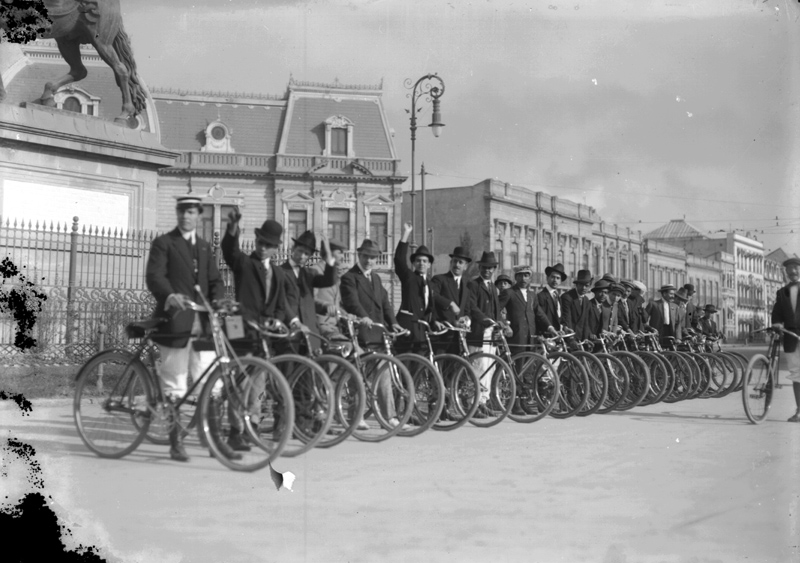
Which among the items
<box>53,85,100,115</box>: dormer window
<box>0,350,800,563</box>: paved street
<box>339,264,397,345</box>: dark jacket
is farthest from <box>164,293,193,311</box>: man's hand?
<box>53,85,100,115</box>: dormer window

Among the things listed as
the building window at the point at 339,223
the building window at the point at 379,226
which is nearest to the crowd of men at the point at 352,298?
the building window at the point at 379,226

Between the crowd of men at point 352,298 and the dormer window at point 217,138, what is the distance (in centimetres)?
3124

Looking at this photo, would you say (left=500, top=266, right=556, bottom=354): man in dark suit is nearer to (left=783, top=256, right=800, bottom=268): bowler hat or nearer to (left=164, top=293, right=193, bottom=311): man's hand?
(left=783, top=256, right=800, bottom=268): bowler hat

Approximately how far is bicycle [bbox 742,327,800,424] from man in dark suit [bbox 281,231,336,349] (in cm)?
490

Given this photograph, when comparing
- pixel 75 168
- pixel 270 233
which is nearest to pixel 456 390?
pixel 270 233

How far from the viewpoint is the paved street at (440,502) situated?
167 inches

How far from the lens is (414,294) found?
9.20 metres

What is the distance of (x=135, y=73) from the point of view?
12938 millimetres

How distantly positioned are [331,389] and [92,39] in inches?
330

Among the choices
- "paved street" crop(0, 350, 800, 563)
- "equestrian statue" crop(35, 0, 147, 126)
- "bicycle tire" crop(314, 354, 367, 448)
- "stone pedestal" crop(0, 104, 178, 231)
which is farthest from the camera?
"stone pedestal" crop(0, 104, 178, 231)

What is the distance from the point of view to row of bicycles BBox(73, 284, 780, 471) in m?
5.61

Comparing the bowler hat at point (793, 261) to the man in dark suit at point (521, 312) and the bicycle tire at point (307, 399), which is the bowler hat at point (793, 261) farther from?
the bicycle tire at point (307, 399)

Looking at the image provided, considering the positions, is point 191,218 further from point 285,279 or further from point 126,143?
point 126,143

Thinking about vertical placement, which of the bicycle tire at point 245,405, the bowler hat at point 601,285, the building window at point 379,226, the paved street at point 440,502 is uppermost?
the building window at point 379,226
